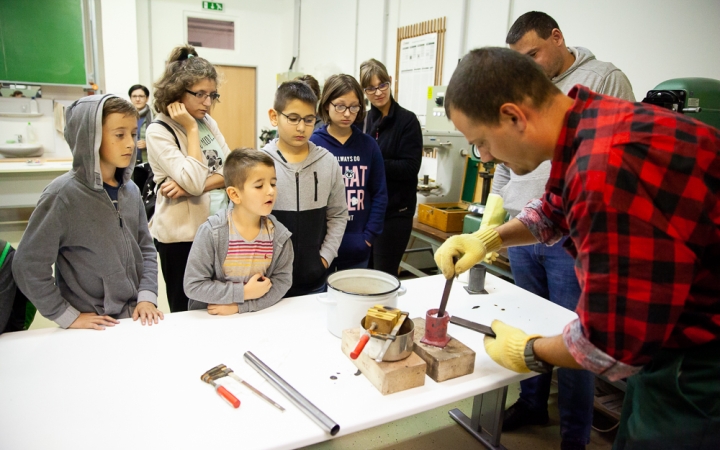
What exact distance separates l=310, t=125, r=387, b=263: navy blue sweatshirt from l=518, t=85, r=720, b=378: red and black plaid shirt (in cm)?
133

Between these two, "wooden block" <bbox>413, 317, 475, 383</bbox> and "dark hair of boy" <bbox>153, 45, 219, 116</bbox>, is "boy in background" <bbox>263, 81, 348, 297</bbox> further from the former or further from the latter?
"wooden block" <bbox>413, 317, 475, 383</bbox>

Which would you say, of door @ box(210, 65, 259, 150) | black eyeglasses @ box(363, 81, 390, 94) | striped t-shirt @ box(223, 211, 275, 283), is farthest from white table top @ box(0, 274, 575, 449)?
door @ box(210, 65, 259, 150)

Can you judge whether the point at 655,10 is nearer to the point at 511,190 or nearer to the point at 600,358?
the point at 511,190

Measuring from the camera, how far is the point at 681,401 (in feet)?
2.85

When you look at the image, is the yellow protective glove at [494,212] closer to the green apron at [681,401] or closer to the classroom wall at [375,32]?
the green apron at [681,401]

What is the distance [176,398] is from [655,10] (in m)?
2.97

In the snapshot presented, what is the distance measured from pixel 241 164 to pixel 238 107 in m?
6.34

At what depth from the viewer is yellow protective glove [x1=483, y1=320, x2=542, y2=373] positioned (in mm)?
1040

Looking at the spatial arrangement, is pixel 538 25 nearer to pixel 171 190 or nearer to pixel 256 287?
pixel 256 287

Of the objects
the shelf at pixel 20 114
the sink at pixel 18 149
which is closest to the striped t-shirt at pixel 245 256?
the sink at pixel 18 149

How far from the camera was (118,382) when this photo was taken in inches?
40.9

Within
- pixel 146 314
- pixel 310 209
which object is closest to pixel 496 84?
pixel 310 209

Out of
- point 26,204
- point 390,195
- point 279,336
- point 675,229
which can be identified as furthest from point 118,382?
point 26,204

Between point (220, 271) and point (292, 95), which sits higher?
point (292, 95)
